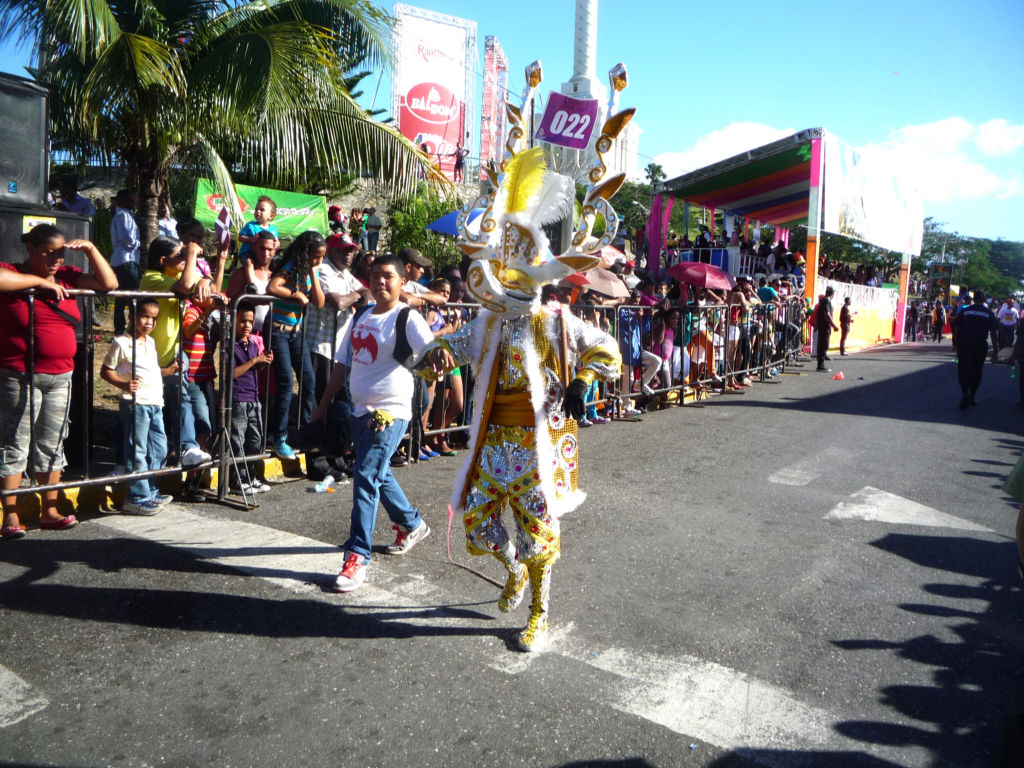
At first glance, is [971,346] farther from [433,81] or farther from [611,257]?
[433,81]

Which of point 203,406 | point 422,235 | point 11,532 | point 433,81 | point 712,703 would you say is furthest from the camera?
point 433,81

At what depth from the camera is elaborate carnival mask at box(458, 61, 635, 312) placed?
3.96 metres

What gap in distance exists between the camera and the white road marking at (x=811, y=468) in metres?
7.46

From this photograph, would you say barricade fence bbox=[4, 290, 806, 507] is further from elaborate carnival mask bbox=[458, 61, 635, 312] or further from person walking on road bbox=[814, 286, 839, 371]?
person walking on road bbox=[814, 286, 839, 371]

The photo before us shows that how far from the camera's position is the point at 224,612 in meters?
4.14

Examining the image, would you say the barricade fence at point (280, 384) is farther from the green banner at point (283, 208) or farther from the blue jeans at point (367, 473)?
the green banner at point (283, 208)

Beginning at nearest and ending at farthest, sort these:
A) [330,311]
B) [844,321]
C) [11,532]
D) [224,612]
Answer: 1. [224,612]
2. [11,532]
3. [330,311]
4. [844,321]

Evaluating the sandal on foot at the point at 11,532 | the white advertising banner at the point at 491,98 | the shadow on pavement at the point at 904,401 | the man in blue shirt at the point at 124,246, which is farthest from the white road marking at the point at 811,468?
the white advertising banner at the point at 491,98

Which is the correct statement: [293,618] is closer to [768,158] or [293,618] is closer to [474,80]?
[768,158]

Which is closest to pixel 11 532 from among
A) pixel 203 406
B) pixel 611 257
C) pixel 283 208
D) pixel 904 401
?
pixel 203 406

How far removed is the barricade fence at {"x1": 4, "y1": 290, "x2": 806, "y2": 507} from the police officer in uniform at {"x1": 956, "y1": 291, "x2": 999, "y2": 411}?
4.19 m

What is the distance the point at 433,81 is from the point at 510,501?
134 feet

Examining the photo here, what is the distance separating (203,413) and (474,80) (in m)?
44.4

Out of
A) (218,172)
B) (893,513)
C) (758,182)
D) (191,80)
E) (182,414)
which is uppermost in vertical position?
(758,182)
